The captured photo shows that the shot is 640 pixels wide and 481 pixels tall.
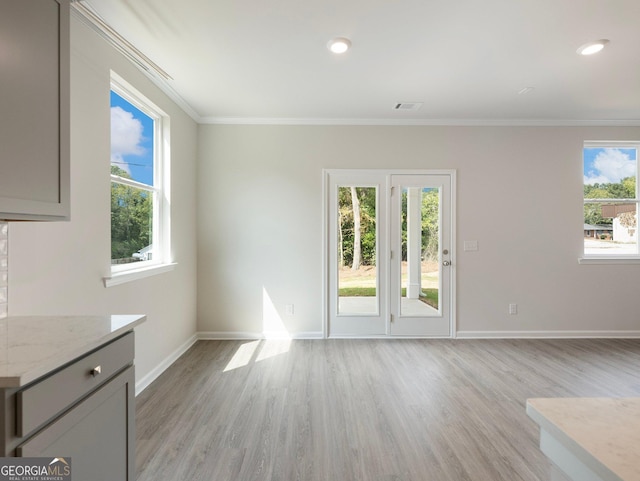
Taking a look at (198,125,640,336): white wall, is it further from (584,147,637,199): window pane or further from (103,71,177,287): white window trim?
(103,71,177,287): white window trim

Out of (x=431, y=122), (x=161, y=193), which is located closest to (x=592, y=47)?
(x=431, y=122)

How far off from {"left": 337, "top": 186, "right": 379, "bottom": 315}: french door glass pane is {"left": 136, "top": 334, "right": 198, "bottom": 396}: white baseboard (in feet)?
6.16

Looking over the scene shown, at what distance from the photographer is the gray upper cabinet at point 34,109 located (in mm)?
1203

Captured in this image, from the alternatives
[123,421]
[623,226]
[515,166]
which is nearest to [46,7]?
[123,421]

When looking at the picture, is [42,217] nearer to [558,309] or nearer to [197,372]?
[197,372]

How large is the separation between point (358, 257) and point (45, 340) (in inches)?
135

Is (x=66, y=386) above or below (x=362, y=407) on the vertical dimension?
above

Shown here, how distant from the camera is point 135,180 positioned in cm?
298

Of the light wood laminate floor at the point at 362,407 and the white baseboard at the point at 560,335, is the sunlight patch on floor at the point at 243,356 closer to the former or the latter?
the light wood laminate floor at the point at 362,407

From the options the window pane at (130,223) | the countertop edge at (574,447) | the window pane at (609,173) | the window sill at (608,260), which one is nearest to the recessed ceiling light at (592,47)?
the window pane at (609,173)

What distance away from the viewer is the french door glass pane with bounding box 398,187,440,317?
4305 mm

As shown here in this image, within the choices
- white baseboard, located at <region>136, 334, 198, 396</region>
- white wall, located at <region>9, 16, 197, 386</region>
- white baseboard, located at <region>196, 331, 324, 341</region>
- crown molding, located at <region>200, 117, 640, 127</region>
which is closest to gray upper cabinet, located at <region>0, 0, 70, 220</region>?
white wall, located at <region>9, 16, 197, 386</region>

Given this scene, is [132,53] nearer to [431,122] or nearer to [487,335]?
[431,122]

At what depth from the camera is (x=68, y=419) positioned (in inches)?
42.8
